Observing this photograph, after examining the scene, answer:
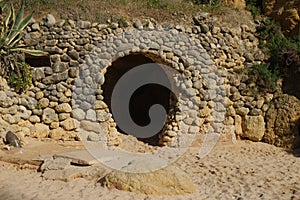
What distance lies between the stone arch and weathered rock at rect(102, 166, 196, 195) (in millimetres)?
3514

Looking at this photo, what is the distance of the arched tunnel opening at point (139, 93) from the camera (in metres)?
12.0

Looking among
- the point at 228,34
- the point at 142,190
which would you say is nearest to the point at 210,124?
the point at 228,34

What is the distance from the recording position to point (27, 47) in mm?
9641

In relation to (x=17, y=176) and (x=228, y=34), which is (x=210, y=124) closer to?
(x=228, y=34)

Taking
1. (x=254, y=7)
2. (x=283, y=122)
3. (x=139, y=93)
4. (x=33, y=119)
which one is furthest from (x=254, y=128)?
(x=33, y=119)

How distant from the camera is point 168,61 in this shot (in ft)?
33.0

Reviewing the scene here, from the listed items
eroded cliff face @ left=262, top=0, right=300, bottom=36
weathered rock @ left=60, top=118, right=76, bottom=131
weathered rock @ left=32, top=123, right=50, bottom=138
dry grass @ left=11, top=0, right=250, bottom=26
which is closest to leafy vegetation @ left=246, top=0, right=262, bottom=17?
eroded cliff face @ left=262, top=0, right=300, bottom=36

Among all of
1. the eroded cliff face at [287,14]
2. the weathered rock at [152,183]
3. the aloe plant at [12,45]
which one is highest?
the eroded cliff face at [287,14]

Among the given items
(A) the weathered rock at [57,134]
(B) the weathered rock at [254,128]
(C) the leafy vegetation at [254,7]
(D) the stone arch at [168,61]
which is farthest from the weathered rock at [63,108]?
(C) the leafy vegetation at [254,7]

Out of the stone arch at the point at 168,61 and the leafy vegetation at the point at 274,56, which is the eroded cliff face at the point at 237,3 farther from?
the stone arch at the point at 168,61

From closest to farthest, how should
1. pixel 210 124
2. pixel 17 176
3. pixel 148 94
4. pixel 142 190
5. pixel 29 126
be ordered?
pixel 142 190 → pixel 17 176 → pixel 29 126 → pixel 210 124 → pixel 148 94

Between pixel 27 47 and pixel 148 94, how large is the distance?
5151 mm

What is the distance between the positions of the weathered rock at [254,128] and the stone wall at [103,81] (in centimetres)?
3

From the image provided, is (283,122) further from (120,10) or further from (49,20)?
(49,20)
